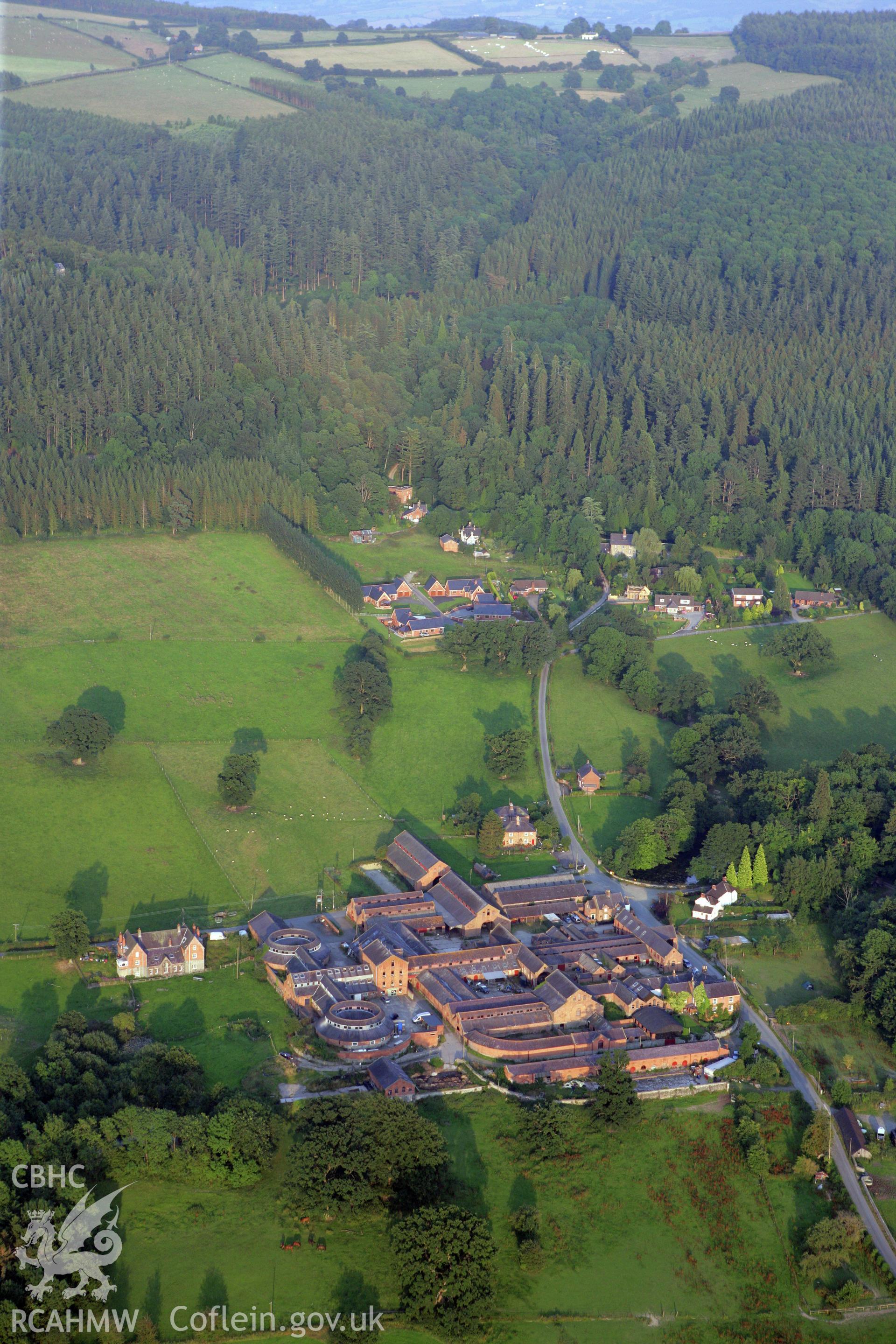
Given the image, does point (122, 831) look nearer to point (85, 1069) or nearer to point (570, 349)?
point (85, 1069)

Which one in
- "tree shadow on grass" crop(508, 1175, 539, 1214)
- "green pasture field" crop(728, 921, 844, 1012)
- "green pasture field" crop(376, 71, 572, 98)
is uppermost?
"green pasture field" crop(376, 71, 572, 98)

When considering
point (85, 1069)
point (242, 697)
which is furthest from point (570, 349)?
point (85, 1069)

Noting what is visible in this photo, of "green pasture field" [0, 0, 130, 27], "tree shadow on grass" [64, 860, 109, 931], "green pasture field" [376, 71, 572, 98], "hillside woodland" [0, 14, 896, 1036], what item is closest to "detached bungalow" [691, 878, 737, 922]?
"hillside woodland" [0, 14, 896, 1036]

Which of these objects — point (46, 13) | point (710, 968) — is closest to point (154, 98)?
point (46, 13)

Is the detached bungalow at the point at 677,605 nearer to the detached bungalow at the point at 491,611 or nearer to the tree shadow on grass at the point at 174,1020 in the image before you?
the detached bungalow at the point at 491,611

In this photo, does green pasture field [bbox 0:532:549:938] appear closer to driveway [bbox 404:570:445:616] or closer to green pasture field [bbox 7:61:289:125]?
driveway [bbox 404:570:445:616]

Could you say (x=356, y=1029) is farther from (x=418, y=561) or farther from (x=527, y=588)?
(x=418, y=561)
